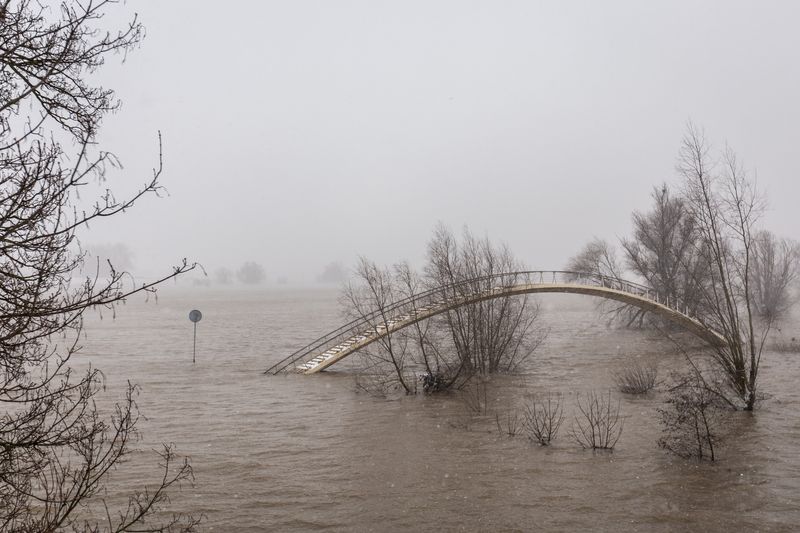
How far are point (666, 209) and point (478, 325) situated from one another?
26.1 m

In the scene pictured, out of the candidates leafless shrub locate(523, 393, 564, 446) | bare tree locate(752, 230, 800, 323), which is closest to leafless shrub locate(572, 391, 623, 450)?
leafless shrub locate(523, 393, 564, 446)

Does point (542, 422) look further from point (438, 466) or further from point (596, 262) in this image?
point (596, 262)

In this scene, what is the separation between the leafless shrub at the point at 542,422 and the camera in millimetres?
14648

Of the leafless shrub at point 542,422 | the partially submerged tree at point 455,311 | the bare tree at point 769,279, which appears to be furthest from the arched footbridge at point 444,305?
the bare tree at point 769,279

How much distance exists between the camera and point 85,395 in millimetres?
6270

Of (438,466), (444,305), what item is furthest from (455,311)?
(438,466)

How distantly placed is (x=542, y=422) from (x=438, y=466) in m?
4.66

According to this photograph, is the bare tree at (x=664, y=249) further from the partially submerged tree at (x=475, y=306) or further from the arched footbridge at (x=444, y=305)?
the partially submerged tree at (x=475, y=306)

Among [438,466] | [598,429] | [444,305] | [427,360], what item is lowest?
[438,466]

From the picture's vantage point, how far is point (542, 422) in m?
16.3

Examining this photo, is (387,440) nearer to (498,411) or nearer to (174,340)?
(498,411)

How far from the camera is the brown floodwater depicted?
33.4ft

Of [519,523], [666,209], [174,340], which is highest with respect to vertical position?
[666,209]

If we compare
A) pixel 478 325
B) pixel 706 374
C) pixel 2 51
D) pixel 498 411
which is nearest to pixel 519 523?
pixel 498 411
